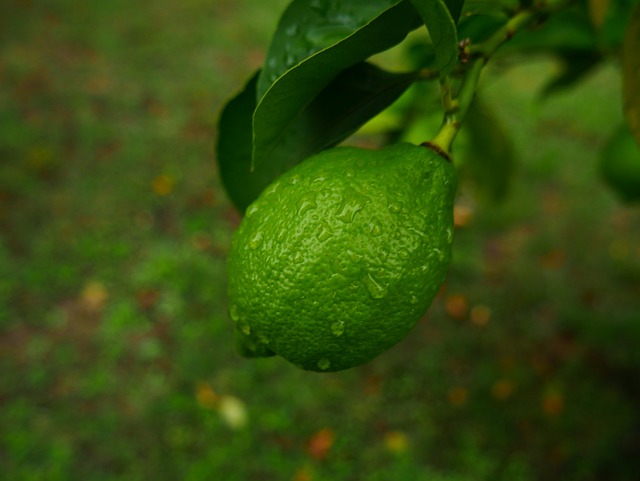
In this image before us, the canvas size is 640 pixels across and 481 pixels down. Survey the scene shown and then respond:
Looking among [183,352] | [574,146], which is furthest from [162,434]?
[574,146]

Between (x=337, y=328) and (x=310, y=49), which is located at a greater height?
(x=310, y=49)

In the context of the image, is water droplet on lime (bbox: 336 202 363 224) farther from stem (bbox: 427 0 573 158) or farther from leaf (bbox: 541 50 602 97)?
leaf (bbox: 541 50 602 97)

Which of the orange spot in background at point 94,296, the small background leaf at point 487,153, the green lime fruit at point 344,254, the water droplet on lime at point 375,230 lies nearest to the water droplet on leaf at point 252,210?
the green lime fruit at point 344,254

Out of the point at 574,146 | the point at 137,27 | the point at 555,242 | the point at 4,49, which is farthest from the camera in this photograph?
the point at 137,27

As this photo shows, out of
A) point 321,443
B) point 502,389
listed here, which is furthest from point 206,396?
Result: point 502,389

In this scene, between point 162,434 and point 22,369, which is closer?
point 162,434

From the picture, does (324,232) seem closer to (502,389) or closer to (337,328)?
(337,328)

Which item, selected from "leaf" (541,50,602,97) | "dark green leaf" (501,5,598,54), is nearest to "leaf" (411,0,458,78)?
"dark green leaf" (501,5,598,54)

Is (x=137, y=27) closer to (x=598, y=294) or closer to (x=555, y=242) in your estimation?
(x=555, y=242)
